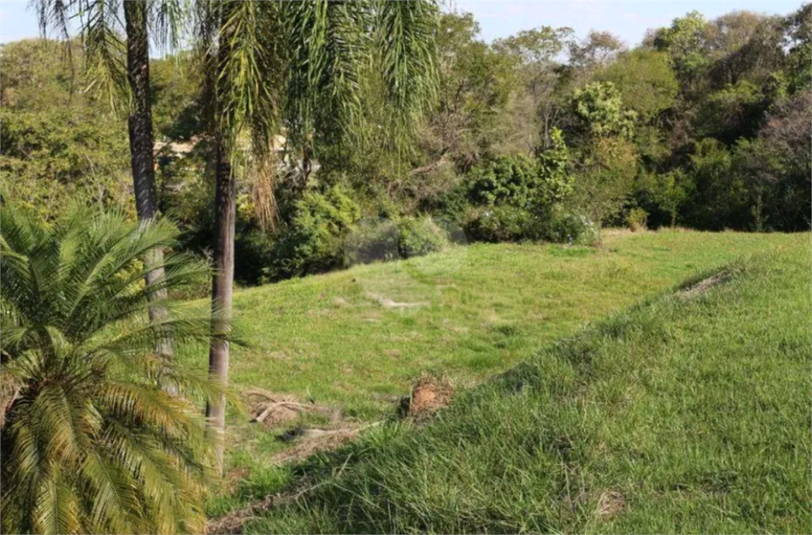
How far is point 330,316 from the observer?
15344mm

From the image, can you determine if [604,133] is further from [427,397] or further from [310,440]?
[427,397]

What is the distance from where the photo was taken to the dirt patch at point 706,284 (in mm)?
7406

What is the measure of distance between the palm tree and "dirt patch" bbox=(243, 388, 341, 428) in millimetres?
3373

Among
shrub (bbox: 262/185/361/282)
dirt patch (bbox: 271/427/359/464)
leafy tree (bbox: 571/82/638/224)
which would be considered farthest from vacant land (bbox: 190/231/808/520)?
leafy tree (bbox: 571/82/638/224)

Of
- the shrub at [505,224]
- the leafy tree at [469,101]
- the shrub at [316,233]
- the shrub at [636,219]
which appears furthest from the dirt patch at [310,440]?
the shrub at [636,219]

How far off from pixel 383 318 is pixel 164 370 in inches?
363

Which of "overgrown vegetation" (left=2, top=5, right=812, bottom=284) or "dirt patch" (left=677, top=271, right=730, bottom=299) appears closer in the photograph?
"dirt patch" (left=677, top=271, right=730, bottom=299)

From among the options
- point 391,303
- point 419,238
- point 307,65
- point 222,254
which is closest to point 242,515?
point 222,254

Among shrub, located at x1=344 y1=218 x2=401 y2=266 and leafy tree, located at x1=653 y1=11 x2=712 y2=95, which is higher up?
leafy tree, located at x1=653 y1=11 x2=712 y2=95

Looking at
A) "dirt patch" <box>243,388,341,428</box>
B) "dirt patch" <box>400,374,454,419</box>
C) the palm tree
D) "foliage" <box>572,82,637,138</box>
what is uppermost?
"foliage" <box>572,82,637,138</box>

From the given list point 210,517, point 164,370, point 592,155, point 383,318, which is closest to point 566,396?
point 164,370

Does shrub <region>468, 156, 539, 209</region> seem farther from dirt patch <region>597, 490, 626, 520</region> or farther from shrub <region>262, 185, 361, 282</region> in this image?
dirt patch <region>597, 490, 626, 520</region>

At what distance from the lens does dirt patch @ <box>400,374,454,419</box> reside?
7372 mm

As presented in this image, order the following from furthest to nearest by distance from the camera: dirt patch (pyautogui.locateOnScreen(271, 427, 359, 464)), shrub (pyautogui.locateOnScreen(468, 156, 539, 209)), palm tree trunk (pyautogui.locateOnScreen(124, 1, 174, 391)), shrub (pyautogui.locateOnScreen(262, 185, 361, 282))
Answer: shrub (pyautogui.locateOnScreen(468, 156, 539, 209))
shrub (pyautogui.locateOnScreen(262, 185, 361, 282))
dirt patch (pyautogui.locateOnScreen(271, 427, 359, 464))
palm tree trunk (pyautogui.locateOnScreen(124, 1, 174, 391))
